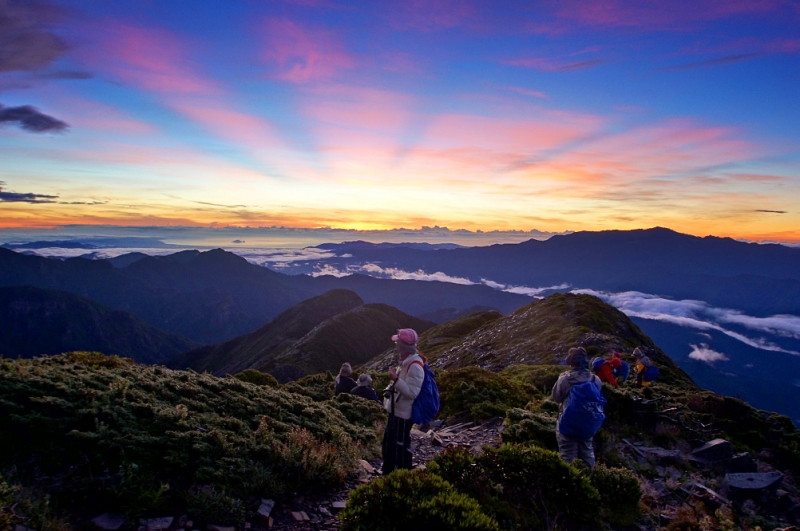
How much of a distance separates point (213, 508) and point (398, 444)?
3.41m

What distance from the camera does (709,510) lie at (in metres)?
8.40

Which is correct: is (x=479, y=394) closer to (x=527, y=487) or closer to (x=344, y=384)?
(x=344, y=384)

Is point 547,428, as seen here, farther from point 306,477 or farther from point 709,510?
point 306,477

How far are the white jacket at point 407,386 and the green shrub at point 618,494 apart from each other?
3808mm

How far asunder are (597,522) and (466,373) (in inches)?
471

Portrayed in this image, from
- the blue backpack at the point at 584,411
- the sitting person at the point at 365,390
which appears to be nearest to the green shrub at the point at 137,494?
the blue backpack at the point at 584,411

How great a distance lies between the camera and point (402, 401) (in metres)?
8.18

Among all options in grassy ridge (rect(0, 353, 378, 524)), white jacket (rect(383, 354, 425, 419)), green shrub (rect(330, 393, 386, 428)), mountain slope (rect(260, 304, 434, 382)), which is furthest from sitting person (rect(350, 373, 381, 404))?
mountain slope (rect(260, 304, 434, 382))

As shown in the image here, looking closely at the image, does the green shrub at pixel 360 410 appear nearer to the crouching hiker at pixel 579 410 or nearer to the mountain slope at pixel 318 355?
the crouching hiker at pixel 579 410

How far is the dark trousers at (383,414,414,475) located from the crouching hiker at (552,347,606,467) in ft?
12.1

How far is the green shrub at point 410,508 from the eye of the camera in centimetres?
566

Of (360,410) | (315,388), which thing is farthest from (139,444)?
(315,388)

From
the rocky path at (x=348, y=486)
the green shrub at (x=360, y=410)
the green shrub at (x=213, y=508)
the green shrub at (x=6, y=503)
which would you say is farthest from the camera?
the green shrub at (x=360, y=410)

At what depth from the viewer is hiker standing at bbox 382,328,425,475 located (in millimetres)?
8086
